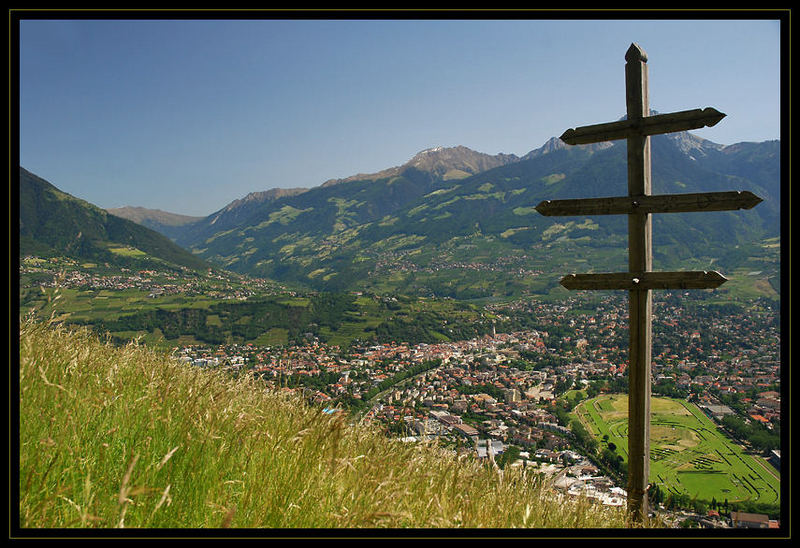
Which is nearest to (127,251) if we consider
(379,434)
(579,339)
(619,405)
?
(579,339)

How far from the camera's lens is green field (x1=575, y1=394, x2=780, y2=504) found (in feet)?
71.3

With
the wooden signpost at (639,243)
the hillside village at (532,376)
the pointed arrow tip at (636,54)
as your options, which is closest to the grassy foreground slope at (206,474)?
the wooden signpost at (639,243)

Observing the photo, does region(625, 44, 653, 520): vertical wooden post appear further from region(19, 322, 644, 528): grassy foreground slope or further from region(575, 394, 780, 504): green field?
region(575, 394, 780, 504): green field

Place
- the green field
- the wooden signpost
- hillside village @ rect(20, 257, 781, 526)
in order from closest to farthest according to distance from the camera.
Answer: the wooden signpost
hillside village @ rect(20, 257, 781, 526)
the green field

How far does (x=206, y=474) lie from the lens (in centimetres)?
238

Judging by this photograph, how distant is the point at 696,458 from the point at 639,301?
28.2 meters

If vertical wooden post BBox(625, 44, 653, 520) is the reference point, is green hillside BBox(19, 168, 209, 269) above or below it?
above

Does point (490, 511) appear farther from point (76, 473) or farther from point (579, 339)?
point (579, 339)

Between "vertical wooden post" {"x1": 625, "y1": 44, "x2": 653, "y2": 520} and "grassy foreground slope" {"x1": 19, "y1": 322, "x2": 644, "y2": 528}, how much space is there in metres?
0.92

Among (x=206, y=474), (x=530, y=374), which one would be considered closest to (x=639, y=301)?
(x=206, y=474)

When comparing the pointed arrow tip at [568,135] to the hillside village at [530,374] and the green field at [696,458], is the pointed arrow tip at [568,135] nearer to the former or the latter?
the hillside village at [530,374]

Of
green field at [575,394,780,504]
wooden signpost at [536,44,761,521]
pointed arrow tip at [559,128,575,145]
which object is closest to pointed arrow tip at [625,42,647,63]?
wooden signpost at [536,44,761,521]

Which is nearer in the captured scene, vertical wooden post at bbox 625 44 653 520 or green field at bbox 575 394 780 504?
vertical wooden post at bbox 625 44 653 520
